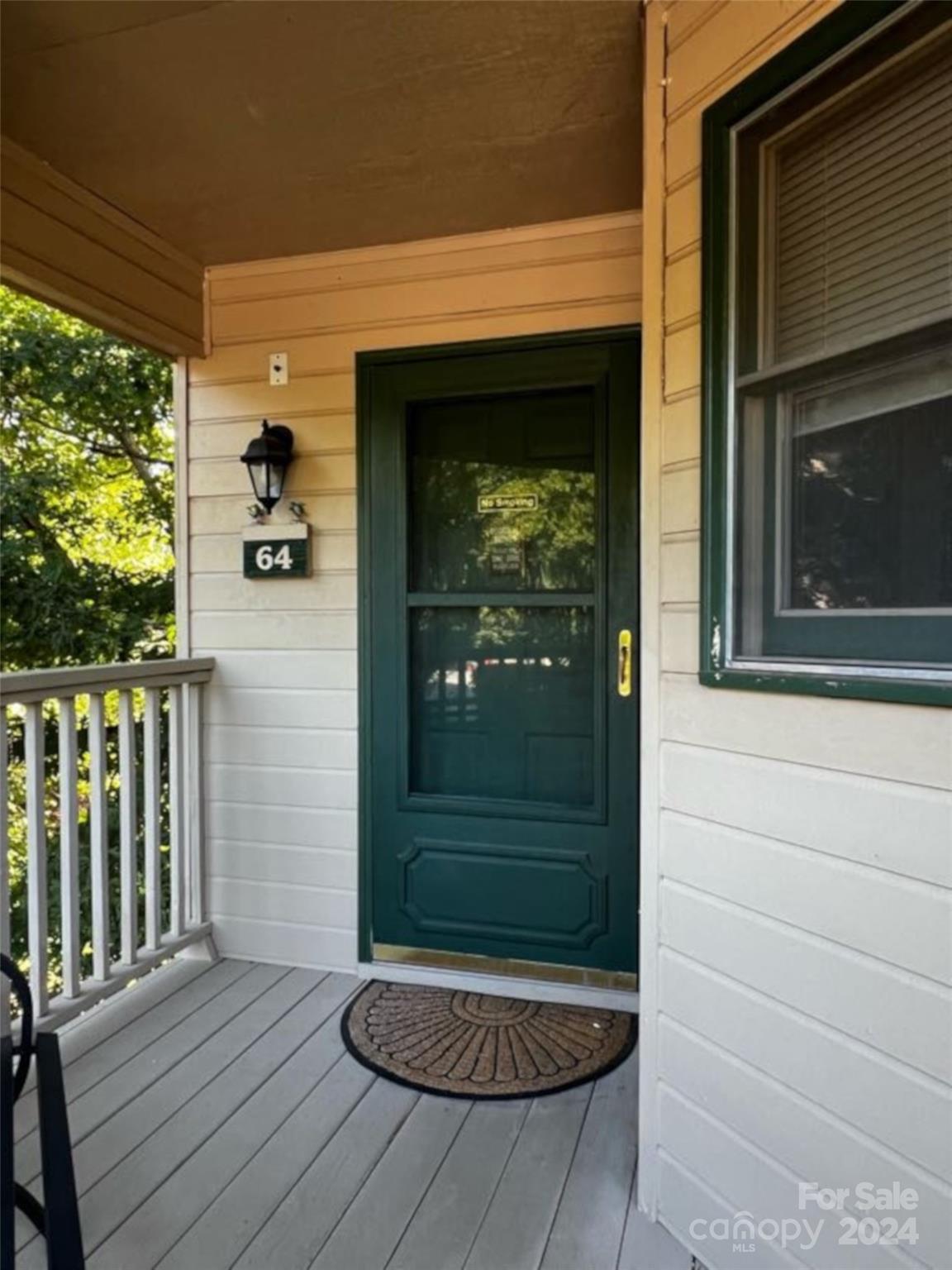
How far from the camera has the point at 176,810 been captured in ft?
8.57

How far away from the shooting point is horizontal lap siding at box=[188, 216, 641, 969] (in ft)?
8.17

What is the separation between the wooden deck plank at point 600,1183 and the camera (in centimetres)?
142

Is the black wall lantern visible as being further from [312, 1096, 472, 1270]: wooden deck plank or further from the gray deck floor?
[312, 1096, 472, 1270]: wooden deck plank

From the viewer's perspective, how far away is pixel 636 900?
91.0 inches

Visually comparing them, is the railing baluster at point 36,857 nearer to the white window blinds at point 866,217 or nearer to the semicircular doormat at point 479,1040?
the semicircular doormat at point 479,1040

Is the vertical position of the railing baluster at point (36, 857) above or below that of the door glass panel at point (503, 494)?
below

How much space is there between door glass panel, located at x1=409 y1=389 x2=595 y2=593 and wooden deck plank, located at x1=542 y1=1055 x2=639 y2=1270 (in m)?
1.44

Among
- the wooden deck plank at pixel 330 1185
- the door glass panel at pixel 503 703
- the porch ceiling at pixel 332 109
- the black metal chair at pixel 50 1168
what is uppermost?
the porch ceiling at pixel 332 109

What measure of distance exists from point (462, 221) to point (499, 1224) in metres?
2.67

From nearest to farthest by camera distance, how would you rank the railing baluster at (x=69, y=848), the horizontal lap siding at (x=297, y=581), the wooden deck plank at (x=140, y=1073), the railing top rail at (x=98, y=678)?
the wooden deck plank at (x=140, y=1073) < the railing top rail at (x=98, y=678) < the railing baluster at (x=69, y=848) < the horizontal lap siding at (x=297, y=581)

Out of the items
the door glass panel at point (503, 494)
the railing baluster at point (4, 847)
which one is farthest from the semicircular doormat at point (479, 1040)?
the door glass panel at point (503, 494)

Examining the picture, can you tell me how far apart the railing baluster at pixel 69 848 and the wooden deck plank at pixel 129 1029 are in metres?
0.16

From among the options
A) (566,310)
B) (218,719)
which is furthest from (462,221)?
(218,719)

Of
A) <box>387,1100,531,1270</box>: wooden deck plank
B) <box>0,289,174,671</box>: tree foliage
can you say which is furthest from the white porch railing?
<box>0,289,174,671</box>: tree foliage
